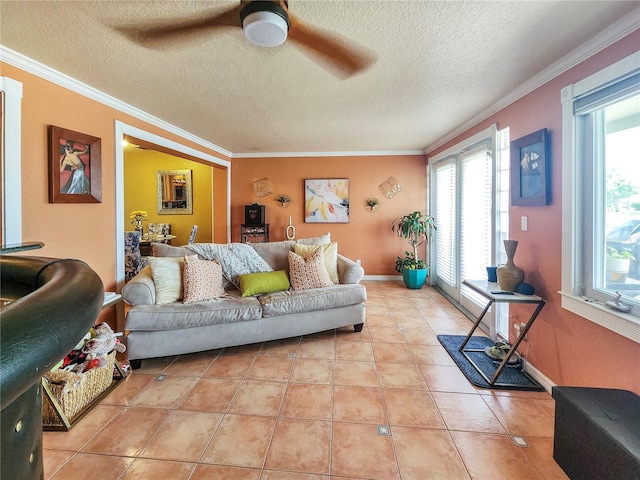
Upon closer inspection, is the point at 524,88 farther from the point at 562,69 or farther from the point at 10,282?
the point at 10,282

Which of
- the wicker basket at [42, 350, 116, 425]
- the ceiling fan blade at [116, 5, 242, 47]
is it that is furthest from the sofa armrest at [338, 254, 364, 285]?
the ceiling fan blade at [116, 5, 242, 47]

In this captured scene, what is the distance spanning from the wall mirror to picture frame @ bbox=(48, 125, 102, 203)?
3.24m

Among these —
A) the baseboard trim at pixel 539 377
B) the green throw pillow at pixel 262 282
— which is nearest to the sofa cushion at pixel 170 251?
the green throw pillow at pixel 262 282

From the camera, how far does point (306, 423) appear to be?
1851 millimetres

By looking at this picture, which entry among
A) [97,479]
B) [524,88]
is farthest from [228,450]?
[524,88]

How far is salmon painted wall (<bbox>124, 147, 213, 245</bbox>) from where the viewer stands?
19.2ft

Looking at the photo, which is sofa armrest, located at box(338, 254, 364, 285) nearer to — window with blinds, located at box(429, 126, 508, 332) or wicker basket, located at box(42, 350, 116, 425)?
window with blinds, located at box(429, 126, 508, 332)

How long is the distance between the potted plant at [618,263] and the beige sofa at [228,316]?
1886mm

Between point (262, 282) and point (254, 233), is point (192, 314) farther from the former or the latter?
point (254, 233)

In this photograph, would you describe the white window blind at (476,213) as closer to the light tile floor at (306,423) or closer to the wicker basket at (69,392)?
the light tile floor at (306,423)

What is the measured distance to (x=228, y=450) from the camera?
5.42 feet

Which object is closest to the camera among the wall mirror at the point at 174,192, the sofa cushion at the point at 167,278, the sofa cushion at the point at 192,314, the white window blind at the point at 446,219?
the sofa cushion at the point at 192,314

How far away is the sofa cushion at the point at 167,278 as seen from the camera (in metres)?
2.60

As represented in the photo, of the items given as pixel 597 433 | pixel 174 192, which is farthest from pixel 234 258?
pixel 174 192
